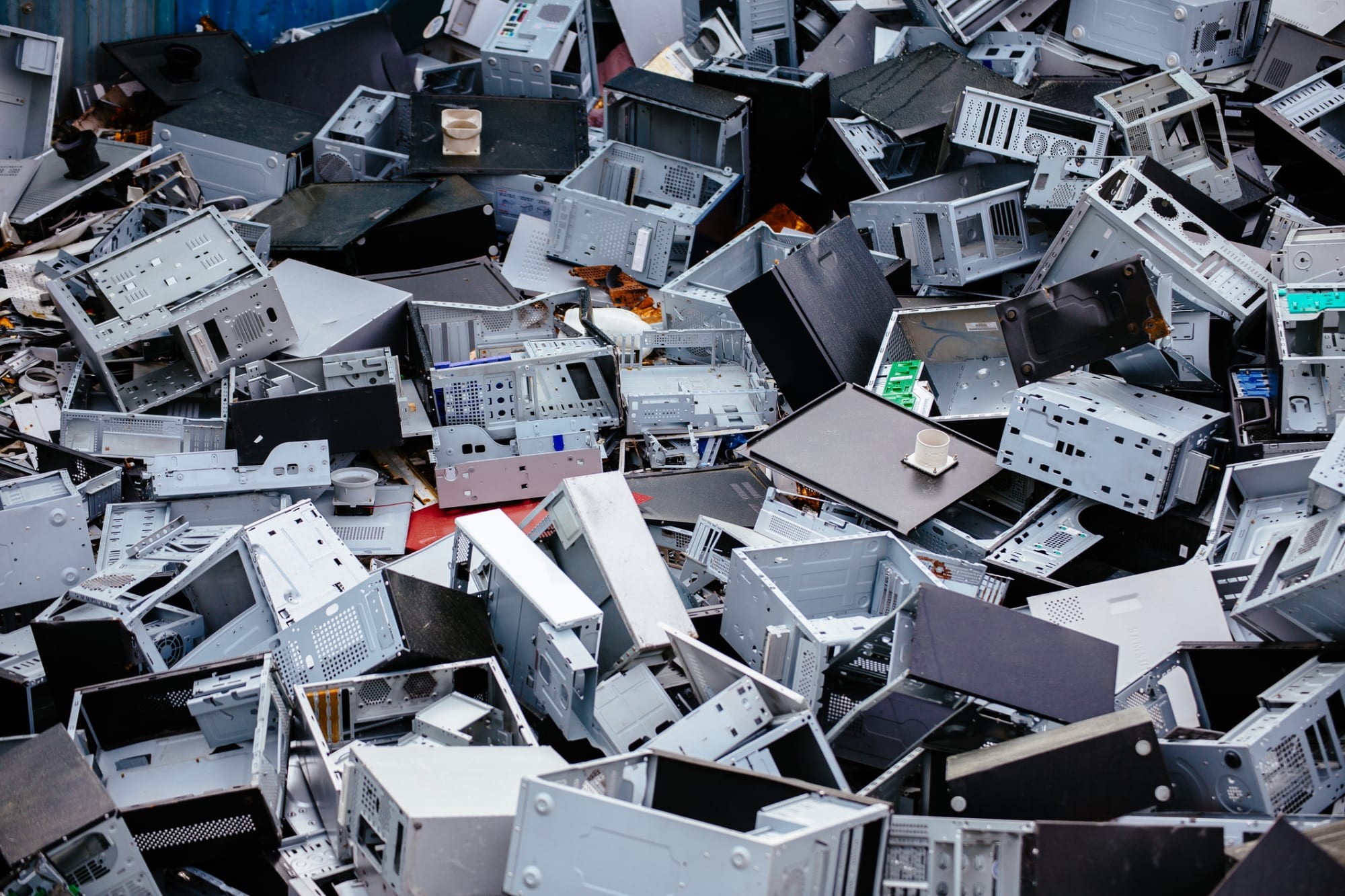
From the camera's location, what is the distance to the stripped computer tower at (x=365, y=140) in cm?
789

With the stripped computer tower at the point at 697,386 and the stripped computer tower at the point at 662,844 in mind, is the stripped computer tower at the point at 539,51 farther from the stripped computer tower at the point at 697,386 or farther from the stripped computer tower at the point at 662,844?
the stripped computer tower at the point at 662,844

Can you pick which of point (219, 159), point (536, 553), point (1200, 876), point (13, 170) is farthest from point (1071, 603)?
point (13, 170)

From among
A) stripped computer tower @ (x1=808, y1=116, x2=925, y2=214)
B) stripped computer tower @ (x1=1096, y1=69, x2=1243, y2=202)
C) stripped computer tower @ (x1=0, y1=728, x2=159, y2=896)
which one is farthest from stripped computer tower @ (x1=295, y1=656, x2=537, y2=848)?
stripped computer tower @ (x1=1096, y1=69, x2=1243, y2=202)

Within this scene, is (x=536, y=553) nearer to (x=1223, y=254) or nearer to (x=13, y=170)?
(x=1223, y=254)

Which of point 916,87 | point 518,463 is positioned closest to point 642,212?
point 916,87

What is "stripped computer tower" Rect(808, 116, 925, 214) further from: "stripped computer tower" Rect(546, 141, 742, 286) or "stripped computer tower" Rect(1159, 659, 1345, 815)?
"stripped computer tower" Rect(1159, 659, 1345, 815)

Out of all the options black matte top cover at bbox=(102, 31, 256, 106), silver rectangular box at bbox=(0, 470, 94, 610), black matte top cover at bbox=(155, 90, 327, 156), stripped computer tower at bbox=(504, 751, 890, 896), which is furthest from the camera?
black matte top cover at bbox=(102, 31, 256, 106)

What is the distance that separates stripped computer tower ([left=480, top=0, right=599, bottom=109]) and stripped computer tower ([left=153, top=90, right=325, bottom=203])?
51.5 inches

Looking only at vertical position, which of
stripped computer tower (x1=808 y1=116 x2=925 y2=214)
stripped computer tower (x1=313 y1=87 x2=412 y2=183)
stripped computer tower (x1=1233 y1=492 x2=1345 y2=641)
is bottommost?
stripped computer tower (x1=1233 y1=492 x2=1345 y2=641)

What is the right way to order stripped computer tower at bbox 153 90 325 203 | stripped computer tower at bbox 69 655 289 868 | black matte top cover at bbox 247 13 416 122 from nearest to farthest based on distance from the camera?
stripped computer tower at bbox 69 655 289 868 → stripped computer tower at bbox 153 90 325 203 → black matte top cover at bbox 247 13 416 122

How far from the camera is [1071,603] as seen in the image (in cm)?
434

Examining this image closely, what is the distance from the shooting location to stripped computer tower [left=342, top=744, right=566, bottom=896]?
9.34 feet

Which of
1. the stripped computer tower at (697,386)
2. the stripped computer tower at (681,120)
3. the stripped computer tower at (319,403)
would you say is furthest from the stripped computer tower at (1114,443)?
the stripped computer tower at (681,120)

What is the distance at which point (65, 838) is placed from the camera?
10.1 ft
